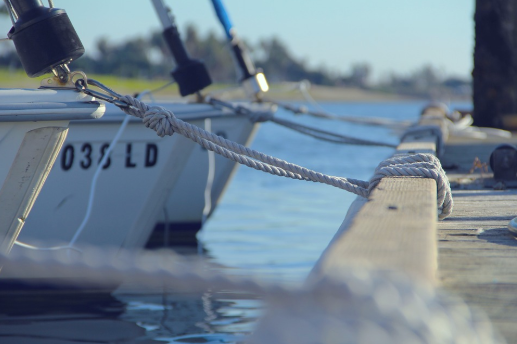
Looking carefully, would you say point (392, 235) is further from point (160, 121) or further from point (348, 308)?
point (160, 121)

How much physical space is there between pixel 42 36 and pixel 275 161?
120cm

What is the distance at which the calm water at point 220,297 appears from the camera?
406cm

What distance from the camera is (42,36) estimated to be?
2980 mm

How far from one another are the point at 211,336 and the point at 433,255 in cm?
265

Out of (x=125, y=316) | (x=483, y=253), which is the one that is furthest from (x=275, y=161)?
(x=125, y=316)

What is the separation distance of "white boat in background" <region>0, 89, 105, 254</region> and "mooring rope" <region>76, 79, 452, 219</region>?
0.12 meters

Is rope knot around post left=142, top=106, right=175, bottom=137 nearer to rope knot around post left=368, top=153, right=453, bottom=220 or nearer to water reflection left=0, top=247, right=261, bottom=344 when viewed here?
rope knot around post left=368, top=153, right=453, bottom=220

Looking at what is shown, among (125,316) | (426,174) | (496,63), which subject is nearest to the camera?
(426,174)

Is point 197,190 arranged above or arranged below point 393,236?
below

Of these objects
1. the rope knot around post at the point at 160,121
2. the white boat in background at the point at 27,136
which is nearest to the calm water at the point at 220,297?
the rope knot around post at the point at 160,121

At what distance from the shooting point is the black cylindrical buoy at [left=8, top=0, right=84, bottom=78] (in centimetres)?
297

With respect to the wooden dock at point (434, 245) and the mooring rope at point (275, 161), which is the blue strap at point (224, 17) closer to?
the mooring rope at point (275, 161)

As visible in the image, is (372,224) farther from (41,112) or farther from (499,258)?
(41,112)

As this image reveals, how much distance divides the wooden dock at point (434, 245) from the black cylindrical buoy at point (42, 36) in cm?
152
